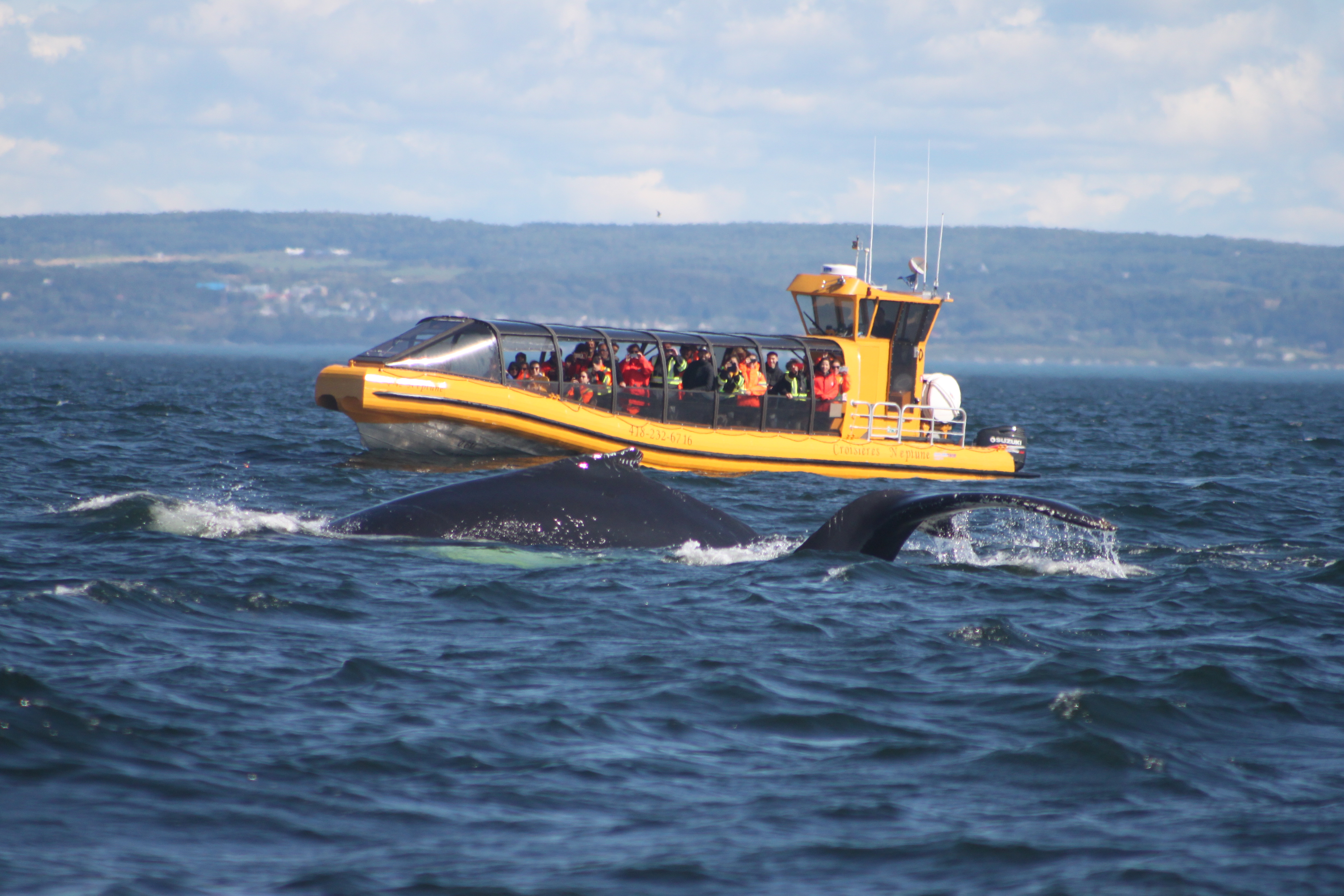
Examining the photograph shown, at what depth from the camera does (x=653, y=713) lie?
7824 millimetres

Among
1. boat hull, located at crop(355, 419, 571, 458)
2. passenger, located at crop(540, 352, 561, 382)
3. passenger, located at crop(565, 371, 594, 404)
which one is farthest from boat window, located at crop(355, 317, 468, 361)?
passenger, located at crop(565, 371, 594, 404)

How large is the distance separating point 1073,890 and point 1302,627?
20.3 feet

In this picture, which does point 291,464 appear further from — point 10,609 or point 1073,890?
point 1073,890

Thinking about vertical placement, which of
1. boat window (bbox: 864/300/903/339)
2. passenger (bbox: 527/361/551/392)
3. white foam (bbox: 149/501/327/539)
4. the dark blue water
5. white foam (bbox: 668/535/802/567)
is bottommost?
the dark blue water

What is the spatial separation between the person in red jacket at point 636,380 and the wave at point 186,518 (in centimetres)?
870

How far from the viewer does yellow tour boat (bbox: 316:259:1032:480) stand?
2086cm

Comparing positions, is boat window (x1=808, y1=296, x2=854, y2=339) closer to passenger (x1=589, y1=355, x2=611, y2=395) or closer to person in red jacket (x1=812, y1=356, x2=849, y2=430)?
person in red jacket (x1=812, y1=356, x2=849, y2=430)

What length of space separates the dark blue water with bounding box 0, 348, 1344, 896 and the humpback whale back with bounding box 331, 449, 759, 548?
33 cm

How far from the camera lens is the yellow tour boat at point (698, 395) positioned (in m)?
20.9

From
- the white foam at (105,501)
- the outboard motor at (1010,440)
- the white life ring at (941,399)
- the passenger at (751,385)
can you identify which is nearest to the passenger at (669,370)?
the passenger at (751,385)

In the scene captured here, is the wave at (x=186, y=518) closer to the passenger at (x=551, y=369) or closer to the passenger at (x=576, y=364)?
the passenger at (x=551, y=369)

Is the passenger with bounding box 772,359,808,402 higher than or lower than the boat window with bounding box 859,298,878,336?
lower

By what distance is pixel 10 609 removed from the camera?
9.47 meters

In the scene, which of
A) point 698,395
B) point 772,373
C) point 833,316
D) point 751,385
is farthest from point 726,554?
point 833,316
